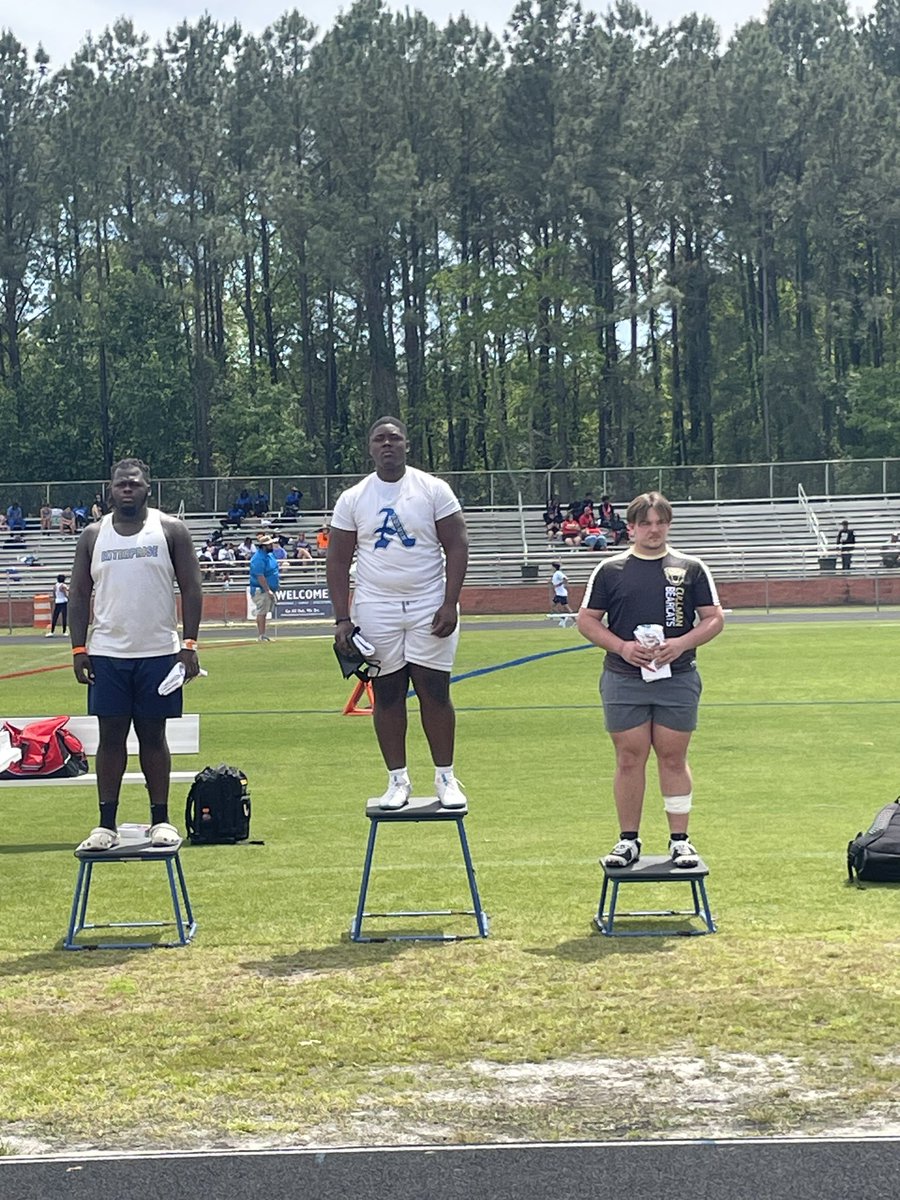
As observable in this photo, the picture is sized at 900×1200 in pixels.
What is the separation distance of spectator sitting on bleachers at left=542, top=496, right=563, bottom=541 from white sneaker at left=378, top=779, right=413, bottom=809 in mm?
42178

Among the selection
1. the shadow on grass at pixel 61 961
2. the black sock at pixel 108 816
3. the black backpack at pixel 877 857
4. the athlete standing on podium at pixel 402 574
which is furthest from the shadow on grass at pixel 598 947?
the black sock at pixel 108 816

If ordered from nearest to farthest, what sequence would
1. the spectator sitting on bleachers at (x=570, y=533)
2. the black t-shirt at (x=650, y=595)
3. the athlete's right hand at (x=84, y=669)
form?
1. the black t-shirt at (x=650, y=595)
2. the athlete's right hand at (x=84, y=669)
3. the spectator sitting on bleachers at (x=570, y=533)

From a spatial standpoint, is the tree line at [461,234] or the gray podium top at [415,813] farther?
the tree line at [461,234]

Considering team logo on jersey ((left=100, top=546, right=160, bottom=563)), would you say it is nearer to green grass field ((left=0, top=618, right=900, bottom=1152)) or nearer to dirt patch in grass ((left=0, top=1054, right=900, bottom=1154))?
green grass field ((left=0, top=618, right=900, bottom=1152))

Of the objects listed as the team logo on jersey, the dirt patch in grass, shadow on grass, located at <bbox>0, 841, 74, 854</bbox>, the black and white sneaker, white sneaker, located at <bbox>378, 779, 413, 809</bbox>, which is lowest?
shadow on grass, located at <bbox>0, 841, 74, 854</bbox>

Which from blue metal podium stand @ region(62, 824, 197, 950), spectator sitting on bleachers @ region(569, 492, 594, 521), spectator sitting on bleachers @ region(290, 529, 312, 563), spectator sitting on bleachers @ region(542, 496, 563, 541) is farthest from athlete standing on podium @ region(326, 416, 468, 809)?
spectator sitting on bleachers @ region(569, 492, 594, 521)

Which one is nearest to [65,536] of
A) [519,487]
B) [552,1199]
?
[519,487]

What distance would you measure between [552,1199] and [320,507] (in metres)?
48.3

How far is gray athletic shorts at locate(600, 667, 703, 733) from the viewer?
7488 millimetres

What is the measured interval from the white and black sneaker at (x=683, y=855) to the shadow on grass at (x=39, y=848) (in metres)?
4.06

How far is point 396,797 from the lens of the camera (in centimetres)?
728

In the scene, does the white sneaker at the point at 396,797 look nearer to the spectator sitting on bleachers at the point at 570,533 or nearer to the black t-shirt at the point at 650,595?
the black t-shirt at the point at 650,595

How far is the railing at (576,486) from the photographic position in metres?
50.7

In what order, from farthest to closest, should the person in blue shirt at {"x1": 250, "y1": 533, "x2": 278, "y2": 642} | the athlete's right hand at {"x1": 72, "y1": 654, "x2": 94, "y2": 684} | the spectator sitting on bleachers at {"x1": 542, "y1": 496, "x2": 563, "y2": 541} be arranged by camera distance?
the spectator sitting on bleachers at {"x1": 542, "y1": 496, "x2": 563, "y2": 541}
the person in blue shirt at {"x1": 250, "y1": 533, "x2": 278, "y2": 642}
the athlete's right hand at {"x1": 72, "y1": 654, "x2": 94, "y2": 684}
